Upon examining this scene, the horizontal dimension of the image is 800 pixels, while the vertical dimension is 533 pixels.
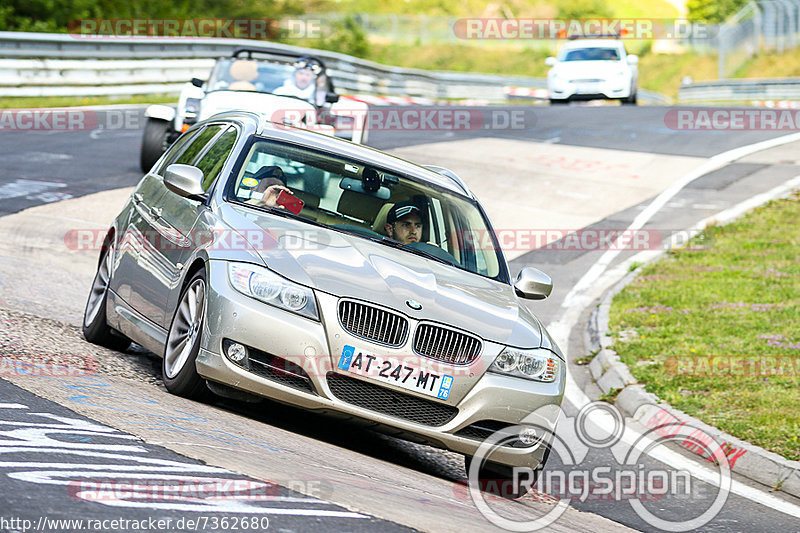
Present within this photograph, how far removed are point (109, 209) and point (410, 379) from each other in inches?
347

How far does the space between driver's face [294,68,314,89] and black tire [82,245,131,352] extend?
7781 millimetres

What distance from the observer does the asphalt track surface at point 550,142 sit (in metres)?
6.04

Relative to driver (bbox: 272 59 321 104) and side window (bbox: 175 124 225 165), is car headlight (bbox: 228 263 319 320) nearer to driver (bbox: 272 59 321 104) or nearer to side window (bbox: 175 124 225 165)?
side window (bbox: 175 124 225 165)

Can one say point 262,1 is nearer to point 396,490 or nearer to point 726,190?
point 726,190

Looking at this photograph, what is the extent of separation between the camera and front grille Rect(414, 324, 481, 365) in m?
5.84

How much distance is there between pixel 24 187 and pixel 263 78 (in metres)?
3.41

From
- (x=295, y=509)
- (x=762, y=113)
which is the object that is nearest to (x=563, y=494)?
(x=295, y=509)

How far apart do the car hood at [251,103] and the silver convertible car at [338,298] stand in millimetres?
7030

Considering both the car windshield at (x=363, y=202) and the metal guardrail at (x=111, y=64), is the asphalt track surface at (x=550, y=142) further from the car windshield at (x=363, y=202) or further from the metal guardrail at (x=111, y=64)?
the metal guardrail at (x=111, y=64)

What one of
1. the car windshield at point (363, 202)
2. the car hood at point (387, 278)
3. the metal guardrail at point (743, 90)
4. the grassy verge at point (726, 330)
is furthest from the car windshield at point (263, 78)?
the metal guardrail at point (743, 90)

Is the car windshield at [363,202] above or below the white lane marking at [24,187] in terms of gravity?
above

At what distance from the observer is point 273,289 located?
230 inches

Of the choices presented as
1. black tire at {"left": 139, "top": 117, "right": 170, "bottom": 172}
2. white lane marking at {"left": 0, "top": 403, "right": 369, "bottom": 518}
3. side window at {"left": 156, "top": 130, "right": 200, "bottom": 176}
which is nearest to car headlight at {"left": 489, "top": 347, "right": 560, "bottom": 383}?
white lane marking at {"left": 0, "top": 403, "right": 369, "bottom": 518}

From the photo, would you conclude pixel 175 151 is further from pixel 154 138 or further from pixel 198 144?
pixel 154 138
